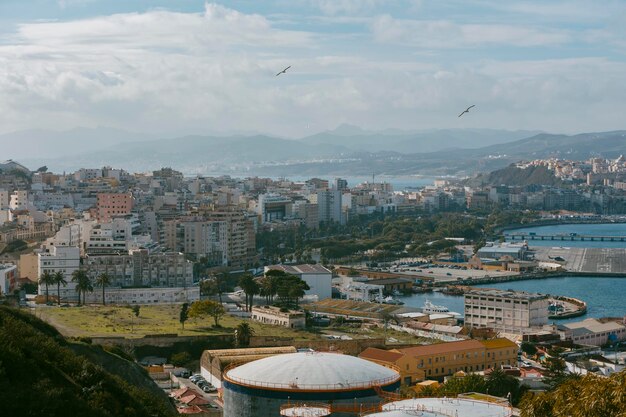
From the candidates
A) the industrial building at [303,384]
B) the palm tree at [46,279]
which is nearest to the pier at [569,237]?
the palm tree at [46,279]

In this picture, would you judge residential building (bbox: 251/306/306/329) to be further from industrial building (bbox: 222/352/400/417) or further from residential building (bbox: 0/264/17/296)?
industrial building (bbox: 222/352/400/417)

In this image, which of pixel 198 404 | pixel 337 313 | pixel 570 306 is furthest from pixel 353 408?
pixel 570 306

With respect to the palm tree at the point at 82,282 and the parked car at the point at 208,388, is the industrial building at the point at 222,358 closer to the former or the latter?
the parked car at the point at 208,388

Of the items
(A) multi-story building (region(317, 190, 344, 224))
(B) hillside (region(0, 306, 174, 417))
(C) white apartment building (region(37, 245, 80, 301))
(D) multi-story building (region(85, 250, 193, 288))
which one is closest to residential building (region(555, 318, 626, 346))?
(D) multi-story building (region(85, 250, 193, 288))

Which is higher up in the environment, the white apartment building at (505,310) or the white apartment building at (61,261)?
the white apartment building at (61,261)

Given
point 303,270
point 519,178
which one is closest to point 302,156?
point 519,178

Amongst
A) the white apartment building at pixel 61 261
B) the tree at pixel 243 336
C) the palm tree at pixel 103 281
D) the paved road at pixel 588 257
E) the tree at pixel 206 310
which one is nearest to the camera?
the tree at pixel 243 336

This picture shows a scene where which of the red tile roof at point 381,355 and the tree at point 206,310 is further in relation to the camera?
the tree at point 206,310
